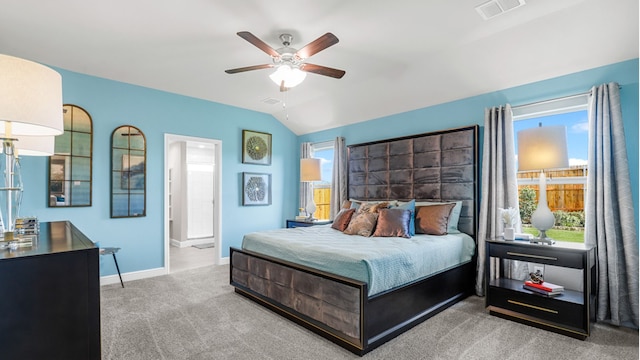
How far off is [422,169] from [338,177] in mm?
1591

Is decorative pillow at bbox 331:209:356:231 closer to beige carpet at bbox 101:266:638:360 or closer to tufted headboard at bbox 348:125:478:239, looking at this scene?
tufted headboard at bbox 348:125:478:239

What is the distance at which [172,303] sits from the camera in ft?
11.3

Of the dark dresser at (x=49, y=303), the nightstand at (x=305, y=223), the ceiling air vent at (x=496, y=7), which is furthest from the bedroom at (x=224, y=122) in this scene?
the dark dresser at (x=49, y=303)

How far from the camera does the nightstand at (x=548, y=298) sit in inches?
105

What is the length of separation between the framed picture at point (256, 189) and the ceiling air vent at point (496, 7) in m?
4.24

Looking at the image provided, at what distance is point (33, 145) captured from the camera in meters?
1.87

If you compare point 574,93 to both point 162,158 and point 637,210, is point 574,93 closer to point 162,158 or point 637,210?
point 637,210

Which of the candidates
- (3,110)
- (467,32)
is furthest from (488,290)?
(3,110)

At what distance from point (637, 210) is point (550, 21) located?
1.89 meters

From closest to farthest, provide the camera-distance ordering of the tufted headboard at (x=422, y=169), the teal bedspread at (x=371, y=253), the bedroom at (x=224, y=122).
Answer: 1. the teal bedspread at (x=371, y=253)
2. the bedroom at (x=224, y=122)
3. the tufted headboard at (x=422, y=169)

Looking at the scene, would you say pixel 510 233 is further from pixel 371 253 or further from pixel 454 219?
pixel 371 253

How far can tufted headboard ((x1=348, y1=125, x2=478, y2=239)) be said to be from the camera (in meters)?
3.91

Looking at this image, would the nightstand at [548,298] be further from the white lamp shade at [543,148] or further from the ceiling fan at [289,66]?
the ceiling fan at [289,66]

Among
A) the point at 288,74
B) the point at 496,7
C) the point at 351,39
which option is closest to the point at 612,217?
the point at 496,7
